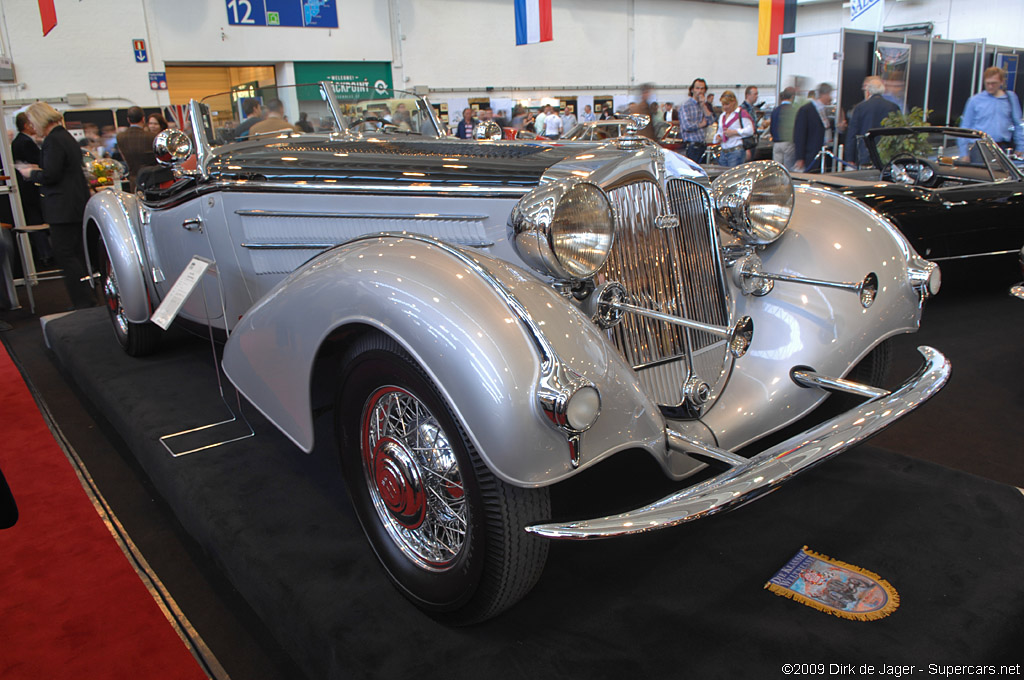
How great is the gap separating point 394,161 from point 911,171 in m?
4.65

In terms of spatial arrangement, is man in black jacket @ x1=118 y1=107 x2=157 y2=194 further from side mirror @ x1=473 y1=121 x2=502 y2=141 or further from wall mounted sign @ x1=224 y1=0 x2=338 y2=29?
wall mounted sign @ x1=224 y1=0 x2=338 y2=29

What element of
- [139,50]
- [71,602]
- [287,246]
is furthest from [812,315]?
[139,50]

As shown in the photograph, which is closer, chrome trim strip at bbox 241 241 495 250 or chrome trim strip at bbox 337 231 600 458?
chrome trim strip at bbox 337 231 600 458

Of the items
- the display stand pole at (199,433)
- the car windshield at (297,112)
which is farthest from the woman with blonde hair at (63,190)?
the display stand pole at (199,433)

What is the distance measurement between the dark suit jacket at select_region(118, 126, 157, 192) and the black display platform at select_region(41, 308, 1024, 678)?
536 cm

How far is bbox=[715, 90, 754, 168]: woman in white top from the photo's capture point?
905cm

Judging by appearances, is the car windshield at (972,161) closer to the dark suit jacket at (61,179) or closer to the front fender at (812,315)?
the front fender at (812,315)

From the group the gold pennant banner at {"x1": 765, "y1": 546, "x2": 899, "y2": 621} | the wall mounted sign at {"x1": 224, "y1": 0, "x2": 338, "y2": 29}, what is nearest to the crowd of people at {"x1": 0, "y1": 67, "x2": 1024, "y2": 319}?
the gold pennant banner at {"x1": 765, "y1": 546, "x2": 899, "y2": 621}

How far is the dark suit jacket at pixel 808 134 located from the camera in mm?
8055

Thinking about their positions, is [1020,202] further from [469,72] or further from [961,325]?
[469,72]

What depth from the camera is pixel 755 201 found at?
7.44 feet

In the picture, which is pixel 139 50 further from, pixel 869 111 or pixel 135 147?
pixel 869 111

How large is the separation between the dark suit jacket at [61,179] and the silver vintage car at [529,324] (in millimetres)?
3409

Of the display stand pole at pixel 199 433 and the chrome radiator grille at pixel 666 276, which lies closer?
the chrome radiator grille at pixel 666 276
